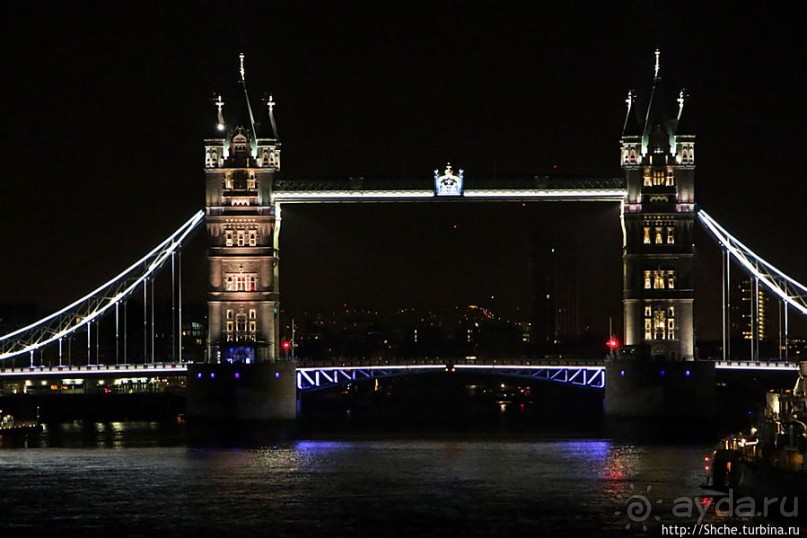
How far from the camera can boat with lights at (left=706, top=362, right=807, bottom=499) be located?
63062 mm

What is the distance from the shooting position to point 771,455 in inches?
2586

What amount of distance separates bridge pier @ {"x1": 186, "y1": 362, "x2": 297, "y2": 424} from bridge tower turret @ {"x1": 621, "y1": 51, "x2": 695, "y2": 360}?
21.0 metres

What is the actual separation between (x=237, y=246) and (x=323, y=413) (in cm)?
3160

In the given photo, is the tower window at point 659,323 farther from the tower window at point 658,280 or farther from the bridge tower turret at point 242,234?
the bridge tower turret at point 242,234

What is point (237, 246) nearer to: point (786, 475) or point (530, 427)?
point (530, 427)

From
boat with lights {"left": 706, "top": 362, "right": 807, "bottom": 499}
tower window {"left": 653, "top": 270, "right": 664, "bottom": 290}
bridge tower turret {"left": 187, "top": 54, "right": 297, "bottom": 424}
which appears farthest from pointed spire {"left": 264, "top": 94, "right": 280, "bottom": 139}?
boat with lights {"left": 706, "top": 362, "right": 807, "bottom": 499}

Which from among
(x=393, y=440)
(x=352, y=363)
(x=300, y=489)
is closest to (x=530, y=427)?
(x=352, y=363)

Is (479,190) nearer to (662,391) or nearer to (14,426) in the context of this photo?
(662,391)

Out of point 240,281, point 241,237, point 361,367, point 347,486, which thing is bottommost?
point 347,486

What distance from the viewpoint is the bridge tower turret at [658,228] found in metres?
126

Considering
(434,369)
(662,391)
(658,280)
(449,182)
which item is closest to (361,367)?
(434,369)

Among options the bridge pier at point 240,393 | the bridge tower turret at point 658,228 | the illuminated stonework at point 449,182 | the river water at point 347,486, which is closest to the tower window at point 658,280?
the bridge tower turret at point 658,228

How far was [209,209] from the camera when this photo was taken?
126438 millimetres

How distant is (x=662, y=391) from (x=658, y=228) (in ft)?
34.1
